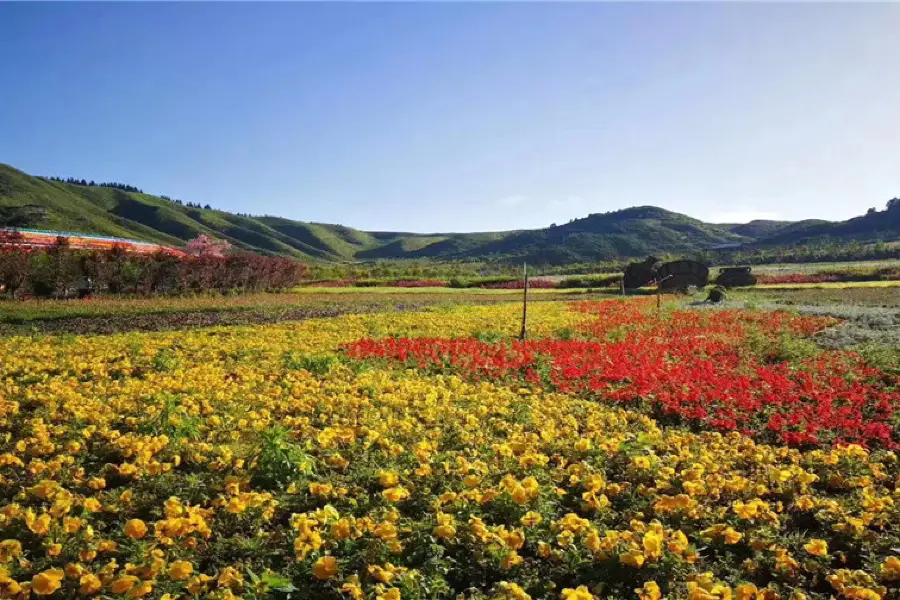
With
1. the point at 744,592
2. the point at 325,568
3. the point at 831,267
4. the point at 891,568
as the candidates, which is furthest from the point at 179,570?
the point at 831,267

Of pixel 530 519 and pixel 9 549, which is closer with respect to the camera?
pixel 9 549

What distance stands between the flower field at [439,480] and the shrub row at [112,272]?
18100 millimetres

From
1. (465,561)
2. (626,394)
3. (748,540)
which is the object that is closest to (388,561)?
(465,561)

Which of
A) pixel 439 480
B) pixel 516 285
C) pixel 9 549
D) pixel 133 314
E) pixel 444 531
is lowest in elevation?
pixel 439 480

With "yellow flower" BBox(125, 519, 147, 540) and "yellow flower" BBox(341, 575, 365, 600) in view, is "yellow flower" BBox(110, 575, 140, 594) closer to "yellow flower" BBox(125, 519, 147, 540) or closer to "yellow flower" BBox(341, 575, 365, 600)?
"yellow flower" BBox(125, 519, 147, 540)

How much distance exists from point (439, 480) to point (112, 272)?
95.5ft

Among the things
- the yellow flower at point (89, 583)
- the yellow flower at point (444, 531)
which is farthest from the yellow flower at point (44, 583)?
the yellow flower at point (444, 531)

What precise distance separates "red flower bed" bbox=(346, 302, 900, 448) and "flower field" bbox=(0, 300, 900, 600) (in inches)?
2.8

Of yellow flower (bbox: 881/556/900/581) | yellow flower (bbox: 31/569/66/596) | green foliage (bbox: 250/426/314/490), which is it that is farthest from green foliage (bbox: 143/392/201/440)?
yellow flower (bbox: 881/556/900/581)

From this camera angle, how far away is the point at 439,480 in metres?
5.77

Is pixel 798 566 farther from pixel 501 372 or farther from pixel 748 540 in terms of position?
pixel 501 372

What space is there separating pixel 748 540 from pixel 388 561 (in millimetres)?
3190

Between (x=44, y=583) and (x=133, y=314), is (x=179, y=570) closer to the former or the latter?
(x=44, y=583)

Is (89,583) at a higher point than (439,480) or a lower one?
higher
